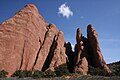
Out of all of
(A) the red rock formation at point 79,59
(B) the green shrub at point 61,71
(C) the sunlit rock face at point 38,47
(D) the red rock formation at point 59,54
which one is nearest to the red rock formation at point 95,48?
(C) the sunlit rock face at point 38,47

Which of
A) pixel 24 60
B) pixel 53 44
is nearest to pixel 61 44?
pixel 53 44

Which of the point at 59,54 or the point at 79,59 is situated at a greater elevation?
the point at 59,54

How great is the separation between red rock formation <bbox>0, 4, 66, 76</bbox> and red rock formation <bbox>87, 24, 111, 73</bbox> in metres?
12.7

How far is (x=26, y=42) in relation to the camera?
87.2 meters

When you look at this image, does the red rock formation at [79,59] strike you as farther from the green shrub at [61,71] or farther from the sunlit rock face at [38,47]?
the green shrub at [61,71]

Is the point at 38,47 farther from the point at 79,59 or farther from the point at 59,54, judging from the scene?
the point at 79,59

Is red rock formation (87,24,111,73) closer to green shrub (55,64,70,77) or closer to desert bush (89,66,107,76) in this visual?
desert bush (89,66,107,76)

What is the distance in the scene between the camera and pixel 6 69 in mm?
77750

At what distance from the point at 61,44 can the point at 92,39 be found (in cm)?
1400

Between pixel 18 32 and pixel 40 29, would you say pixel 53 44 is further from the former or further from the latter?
pixel 18 32

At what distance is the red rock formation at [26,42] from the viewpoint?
265 feet

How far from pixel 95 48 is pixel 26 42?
93.6ft

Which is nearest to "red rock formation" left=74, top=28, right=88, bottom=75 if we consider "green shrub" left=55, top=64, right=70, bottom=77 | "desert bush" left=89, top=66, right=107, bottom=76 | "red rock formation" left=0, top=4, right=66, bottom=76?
"desert bush" left=89, top=66, right=107, bottom=76

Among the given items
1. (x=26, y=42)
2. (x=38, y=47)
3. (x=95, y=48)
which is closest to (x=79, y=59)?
(x=95, y=48)
